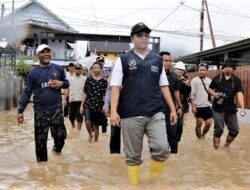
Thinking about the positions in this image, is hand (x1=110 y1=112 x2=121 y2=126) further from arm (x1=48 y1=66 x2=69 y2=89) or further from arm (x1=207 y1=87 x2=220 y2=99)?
arm (x1=207 y1=87 x2=220 y2=99)

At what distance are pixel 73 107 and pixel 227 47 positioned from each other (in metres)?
12.2

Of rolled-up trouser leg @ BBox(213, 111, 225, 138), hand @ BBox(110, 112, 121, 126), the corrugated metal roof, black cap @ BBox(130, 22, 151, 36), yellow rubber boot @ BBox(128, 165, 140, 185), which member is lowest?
yellow rubber boot @ BBox(128, 165, 140, 185)

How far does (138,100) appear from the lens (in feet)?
17.3

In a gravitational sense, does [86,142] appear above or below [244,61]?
below

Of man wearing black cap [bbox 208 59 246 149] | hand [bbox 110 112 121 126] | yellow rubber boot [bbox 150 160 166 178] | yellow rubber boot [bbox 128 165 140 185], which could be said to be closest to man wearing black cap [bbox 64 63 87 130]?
man wearing black cap [bbox 208 59 246 149]

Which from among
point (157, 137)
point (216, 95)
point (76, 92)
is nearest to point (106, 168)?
point (157, 137)

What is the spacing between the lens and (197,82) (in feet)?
34.0

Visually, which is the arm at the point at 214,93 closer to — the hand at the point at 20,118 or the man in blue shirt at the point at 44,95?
the man in blue shirt at the point at 44,95

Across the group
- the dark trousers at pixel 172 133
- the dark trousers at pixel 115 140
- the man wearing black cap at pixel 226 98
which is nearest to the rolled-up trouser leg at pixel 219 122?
the man wearing black cap at pixel 226 98

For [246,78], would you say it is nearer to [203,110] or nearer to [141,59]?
[203,110]

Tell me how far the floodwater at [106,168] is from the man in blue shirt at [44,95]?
499mm

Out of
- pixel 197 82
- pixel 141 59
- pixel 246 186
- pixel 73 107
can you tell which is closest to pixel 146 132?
pixel 141 59

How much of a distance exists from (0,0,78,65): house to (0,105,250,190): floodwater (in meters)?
33.7

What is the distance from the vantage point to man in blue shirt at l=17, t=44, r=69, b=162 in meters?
6.86
